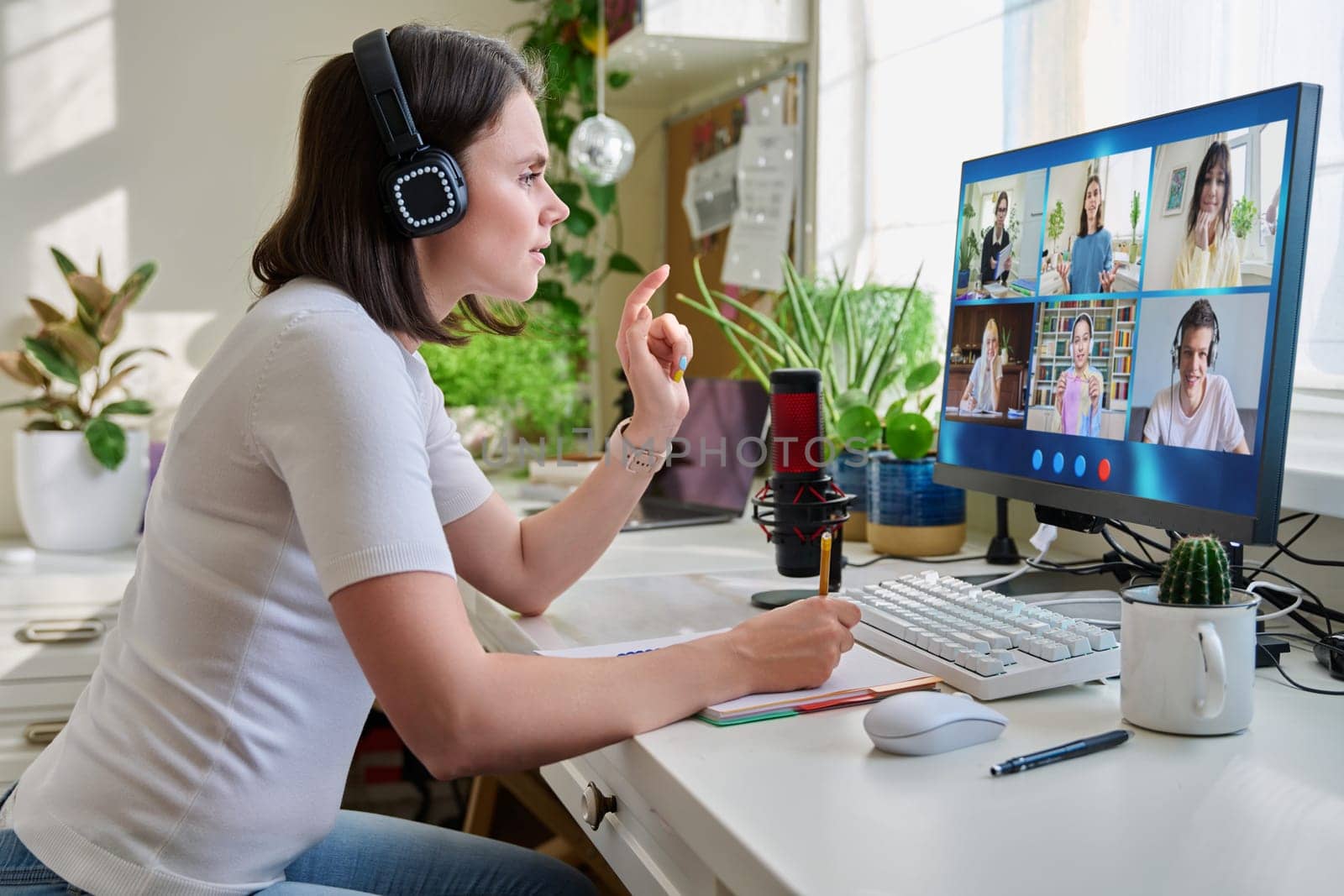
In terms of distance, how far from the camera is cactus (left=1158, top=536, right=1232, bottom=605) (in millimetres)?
820

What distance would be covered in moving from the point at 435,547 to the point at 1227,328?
665 millimetres

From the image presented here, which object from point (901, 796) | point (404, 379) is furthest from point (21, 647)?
point (901, 796)

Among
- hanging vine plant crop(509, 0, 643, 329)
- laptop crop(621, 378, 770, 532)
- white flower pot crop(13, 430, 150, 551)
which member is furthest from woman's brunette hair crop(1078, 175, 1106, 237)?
white flower pot crop(13, 430, 150, 551)

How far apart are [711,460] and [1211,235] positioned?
1067 millimetres

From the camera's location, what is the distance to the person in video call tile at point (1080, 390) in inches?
44.3

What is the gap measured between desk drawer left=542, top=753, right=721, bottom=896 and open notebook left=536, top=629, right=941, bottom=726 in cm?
9

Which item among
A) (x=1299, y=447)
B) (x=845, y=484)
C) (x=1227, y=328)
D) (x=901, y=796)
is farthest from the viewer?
(x=845, y=484)

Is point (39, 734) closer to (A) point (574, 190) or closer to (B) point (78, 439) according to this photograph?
(B) point (78, 439)

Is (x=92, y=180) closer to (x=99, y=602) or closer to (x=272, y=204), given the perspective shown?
(x=272, y=204)

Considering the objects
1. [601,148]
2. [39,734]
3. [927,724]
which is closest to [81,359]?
[39,734]

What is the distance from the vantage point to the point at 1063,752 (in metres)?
0.77

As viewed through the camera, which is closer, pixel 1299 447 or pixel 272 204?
pixel 1299 447

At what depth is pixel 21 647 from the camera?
1731mm

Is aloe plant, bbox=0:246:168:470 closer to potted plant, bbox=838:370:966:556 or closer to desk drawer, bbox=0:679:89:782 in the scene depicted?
desk drawer, bbox=0:679:89:782
